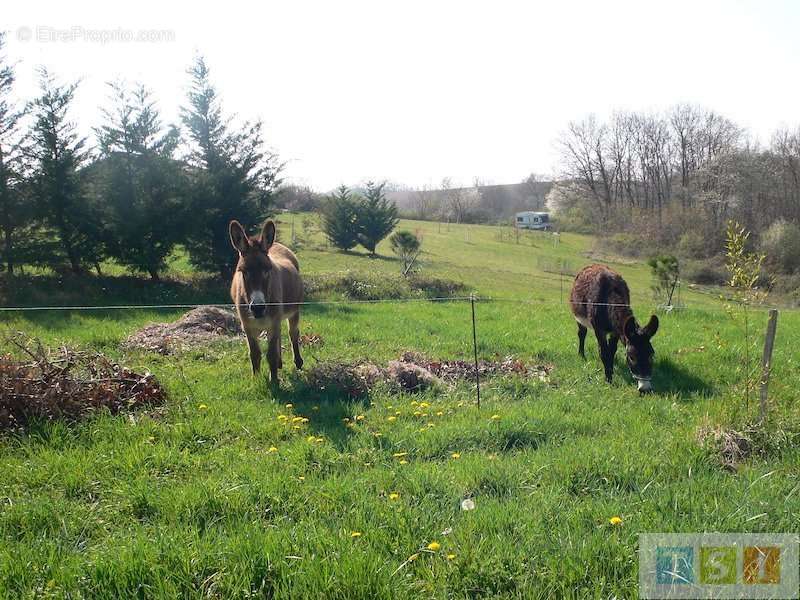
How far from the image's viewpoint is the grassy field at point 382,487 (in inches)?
114

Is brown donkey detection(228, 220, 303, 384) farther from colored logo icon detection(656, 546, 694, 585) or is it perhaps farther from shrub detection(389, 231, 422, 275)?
shrub detection(389, 231, 422, 275)

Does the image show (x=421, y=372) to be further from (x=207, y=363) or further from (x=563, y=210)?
(x=563, y=210)

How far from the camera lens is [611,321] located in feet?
26.5

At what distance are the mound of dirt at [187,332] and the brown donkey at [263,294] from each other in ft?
6.15

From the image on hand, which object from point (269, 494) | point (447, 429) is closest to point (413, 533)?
point (269, 494)

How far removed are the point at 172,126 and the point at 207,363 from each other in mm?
13310

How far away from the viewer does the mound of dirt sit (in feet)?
29.4

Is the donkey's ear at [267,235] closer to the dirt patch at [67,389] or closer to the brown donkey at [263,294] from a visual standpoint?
the brown donkey at [263,294]

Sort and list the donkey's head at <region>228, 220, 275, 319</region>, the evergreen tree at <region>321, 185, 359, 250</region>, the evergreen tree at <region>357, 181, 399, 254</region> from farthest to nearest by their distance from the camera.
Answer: the evergreen tree at <region>357, 181, 399, 254</region> < the evergreen tree at <region>321, 185, 359, 250</region> < the donkey's head at <region>228, 220, 275, 319</region>

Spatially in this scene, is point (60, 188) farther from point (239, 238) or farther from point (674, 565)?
point (674, 565)

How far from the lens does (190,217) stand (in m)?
17.6

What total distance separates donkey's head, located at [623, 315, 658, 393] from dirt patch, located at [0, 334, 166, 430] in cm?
625

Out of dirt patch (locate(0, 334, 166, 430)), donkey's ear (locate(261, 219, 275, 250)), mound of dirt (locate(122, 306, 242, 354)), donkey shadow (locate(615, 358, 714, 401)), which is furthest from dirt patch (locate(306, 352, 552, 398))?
mound of dirt (locate(122, 306, 242, 354))

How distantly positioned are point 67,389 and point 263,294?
93.1 inches
